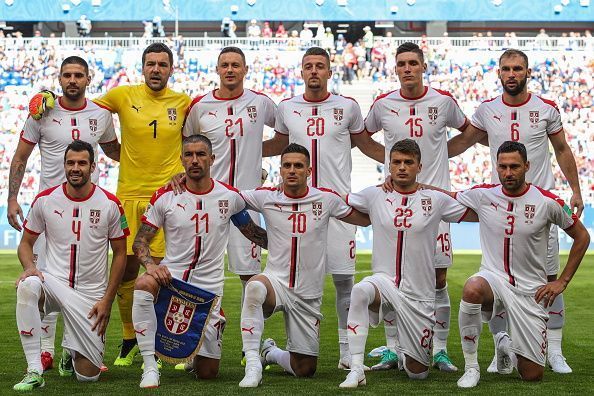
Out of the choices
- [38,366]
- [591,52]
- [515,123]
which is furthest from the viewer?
[591,52]

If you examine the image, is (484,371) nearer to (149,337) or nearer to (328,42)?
(149,337)

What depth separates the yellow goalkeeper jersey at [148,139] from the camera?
7.65 meters

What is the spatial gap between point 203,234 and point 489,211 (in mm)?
1837

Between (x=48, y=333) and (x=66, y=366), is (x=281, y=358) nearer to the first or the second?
(x=66, y=366)

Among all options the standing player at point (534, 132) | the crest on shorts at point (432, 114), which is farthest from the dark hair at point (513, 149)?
the crest on shorts at point (432, 114)

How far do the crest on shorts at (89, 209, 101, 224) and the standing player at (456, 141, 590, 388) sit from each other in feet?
7.63

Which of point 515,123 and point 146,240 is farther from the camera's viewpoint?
point 515,123

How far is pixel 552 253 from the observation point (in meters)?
7.56

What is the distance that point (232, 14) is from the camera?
106 ft

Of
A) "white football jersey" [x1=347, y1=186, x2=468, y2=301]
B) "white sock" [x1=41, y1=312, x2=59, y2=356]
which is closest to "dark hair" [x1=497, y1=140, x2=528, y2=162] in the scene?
"white football jersey" [x1=347, y1=186, x2=468, y2=301]

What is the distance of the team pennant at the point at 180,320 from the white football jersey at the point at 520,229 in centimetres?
184

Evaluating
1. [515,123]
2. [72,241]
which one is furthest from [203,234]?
[515,123]

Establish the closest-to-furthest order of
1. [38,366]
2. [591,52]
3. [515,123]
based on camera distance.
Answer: [38,366] → [515,123] → [591,52]

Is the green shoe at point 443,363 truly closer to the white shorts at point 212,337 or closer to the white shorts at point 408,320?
the white shorts at point 408,320
